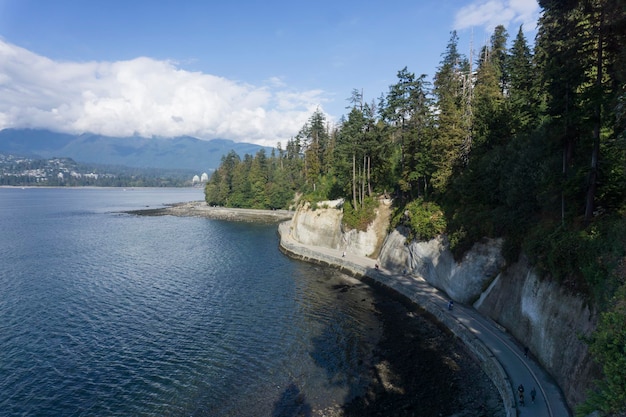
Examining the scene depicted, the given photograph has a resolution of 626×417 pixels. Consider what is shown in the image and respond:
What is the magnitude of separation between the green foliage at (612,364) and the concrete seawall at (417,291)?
257 inches

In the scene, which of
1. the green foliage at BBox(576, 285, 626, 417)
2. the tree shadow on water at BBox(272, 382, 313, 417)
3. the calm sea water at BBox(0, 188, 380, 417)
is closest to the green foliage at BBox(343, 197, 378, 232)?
the calm sea water at BBox(0, 188, 380, 417)

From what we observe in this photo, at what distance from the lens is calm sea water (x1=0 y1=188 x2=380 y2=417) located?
19781 millimetres

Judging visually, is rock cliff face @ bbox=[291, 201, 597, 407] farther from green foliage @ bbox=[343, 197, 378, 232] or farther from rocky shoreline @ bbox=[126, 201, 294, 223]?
rocky shoreline @ bbox=[126, 201, 294, 223]

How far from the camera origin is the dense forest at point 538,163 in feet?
53.4

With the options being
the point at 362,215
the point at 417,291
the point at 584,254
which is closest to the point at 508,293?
the point at 584,254

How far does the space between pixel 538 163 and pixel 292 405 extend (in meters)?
24.4

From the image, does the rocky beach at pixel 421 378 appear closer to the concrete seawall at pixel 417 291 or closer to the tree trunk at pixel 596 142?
the concrete seawall at pixel 417 291

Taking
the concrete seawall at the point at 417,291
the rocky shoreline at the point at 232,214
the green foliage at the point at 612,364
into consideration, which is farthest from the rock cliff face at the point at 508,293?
the rocky shoreline at the point at 232,214

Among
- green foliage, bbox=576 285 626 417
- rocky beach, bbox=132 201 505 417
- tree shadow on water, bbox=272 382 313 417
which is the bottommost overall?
tree shadow on water, bbox=272 382 313 417

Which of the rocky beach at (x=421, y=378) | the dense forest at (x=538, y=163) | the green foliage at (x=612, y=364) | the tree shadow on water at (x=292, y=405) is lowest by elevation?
the tree shadow on water at (x=292, y=405)

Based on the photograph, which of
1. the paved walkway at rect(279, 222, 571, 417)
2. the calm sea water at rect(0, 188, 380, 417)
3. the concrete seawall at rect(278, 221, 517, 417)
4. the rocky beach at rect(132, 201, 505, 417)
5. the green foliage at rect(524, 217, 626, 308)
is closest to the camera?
the green foliage at rect(524, 217, 626, 308)

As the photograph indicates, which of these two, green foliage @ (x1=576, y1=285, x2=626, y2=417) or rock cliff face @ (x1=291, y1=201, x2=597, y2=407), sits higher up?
green foliage @ (x1=576, y1=285, x2=626, y2=417)

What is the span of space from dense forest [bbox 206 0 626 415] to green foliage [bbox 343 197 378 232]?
208 mm

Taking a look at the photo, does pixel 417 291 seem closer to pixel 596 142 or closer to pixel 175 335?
pixel 596 142
